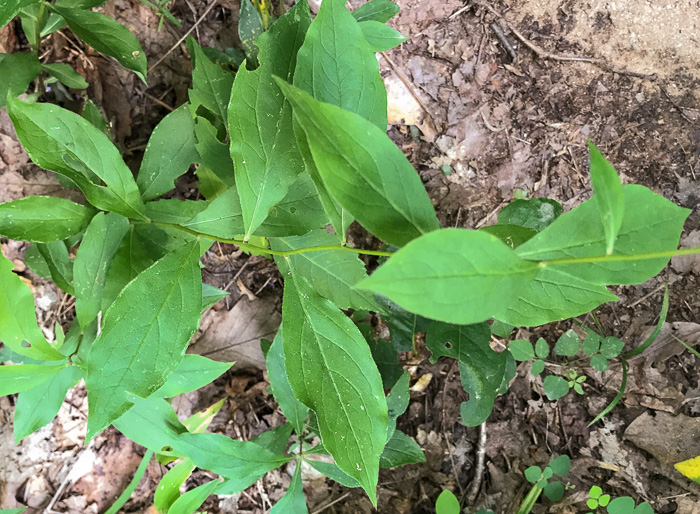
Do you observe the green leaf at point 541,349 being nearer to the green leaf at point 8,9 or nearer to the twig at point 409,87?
the twig at point 409,87

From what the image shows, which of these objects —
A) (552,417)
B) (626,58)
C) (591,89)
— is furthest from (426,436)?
(626,58)

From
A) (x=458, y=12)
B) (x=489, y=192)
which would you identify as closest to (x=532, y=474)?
(x=489, y=192)

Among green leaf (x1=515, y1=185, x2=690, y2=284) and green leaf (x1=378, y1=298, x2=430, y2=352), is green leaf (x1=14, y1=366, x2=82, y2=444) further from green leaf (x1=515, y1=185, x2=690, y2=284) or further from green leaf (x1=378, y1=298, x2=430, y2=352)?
green leaf (x1=515, y1=185, x2=690, y2=284)

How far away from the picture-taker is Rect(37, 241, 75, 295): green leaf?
5.37 ft

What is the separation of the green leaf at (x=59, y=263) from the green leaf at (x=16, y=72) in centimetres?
55

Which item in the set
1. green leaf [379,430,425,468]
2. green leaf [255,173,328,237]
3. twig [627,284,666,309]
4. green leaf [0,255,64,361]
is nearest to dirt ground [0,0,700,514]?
twig [627,284,666,309]

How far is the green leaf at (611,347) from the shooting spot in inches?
81.7

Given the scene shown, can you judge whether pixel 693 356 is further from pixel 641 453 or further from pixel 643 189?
pixel 643 189

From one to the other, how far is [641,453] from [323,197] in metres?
2.00

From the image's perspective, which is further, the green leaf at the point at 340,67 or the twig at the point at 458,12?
the twig at the point at 458,12

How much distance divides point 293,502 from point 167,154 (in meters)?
1.37

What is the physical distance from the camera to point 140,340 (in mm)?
1197

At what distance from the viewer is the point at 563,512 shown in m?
2.10

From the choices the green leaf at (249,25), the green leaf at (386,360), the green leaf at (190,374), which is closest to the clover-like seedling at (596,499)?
the green leaf at (386,360)
